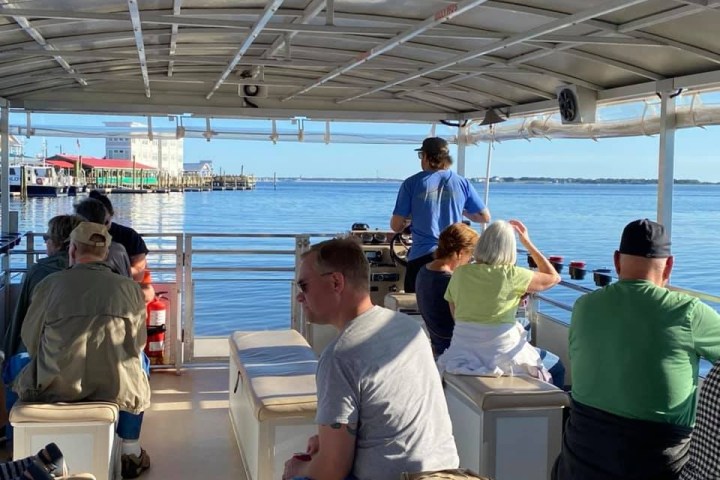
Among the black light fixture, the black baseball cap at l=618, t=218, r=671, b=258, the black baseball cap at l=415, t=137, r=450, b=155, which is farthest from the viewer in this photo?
the black light fixture

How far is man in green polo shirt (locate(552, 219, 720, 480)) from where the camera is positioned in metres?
2.39

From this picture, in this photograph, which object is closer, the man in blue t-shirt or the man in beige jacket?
the man in beige jacket

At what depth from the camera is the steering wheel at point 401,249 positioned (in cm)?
611

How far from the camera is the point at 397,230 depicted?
5.28 m

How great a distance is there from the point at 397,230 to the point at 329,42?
1.27 m

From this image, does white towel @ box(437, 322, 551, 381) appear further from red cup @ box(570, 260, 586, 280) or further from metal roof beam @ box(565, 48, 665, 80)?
metal roof beam @ box(565, 48, 665, 80)

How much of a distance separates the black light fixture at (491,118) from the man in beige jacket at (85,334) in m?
4.14

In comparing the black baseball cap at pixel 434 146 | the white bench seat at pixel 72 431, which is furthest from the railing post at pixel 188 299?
the white bench seat at pixel 72 431

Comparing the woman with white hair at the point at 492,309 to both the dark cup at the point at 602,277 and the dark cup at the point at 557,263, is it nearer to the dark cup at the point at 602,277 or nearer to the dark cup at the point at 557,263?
the dark cup at the point at 602,277

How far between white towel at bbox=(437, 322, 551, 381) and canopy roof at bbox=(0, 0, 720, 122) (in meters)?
1.47

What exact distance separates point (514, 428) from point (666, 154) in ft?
7.10

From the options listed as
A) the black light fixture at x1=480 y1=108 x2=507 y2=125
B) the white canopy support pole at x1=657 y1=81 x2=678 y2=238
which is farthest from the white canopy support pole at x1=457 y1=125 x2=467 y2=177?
the white canopy support pole at x1=657 y1=81 x2=678 y2=238

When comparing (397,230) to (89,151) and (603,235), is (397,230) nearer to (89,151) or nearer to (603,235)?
(603,235)

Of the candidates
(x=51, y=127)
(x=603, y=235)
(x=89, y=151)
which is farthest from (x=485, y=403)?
(x=89, y=151)
